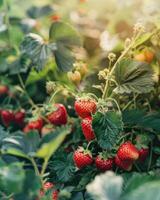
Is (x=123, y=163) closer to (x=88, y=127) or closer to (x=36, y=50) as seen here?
(x=88, y=127)

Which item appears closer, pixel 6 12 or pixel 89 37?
pixel 6 12

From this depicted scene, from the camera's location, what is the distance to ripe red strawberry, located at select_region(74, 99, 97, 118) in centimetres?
112

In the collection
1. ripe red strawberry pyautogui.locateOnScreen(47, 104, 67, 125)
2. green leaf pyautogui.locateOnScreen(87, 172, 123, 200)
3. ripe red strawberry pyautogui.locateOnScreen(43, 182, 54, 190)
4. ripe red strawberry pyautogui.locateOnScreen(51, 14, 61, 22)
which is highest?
green leaf pyautogui.locateOnScreen(87, 172, 123, 200)

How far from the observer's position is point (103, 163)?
3.63 ft

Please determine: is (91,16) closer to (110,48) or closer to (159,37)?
(110,48)

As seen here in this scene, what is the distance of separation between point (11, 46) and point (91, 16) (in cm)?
46

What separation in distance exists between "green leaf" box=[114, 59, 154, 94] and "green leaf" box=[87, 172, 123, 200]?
0.38m

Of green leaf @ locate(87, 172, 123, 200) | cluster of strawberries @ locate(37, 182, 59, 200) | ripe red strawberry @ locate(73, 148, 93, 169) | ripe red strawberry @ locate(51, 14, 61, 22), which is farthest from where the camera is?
ripe red strawberry @ locate(51, 14, 61, 22)

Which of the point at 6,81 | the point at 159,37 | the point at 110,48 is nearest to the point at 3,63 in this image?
the point at 6,81

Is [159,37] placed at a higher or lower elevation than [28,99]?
higher

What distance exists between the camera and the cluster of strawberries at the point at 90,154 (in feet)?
3.62

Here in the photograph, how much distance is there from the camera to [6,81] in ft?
4.98

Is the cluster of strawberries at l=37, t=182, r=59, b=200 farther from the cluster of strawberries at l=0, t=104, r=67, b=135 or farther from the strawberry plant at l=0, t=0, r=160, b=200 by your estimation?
the cluster of strawberries at l=0, t=104, r=67, b=135

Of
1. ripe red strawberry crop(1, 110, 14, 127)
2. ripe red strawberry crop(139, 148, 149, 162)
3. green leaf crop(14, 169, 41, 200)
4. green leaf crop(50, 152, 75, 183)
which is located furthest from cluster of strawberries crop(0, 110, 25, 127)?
green leaf crop(14, 169, 41, 200)
